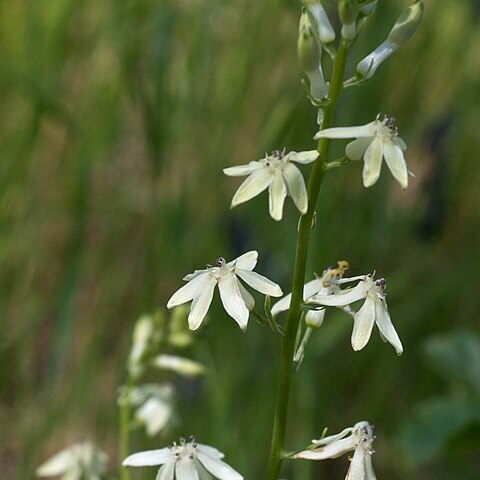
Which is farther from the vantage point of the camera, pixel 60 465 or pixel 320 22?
pixel 60 465

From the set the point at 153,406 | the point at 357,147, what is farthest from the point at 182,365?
the point at 357,147

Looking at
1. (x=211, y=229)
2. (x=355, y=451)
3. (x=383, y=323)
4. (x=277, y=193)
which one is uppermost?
(x=277, y=193)

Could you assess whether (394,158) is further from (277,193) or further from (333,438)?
(333,438)

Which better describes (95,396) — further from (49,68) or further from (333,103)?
(333,103)

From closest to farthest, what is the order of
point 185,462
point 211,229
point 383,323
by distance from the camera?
1. point 383,323
2. point 185,462
3. point 211,229

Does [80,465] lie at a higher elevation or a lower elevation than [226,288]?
lower

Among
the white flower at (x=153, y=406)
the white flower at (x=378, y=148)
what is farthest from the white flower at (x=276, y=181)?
the white flower at (x=153, y=406)

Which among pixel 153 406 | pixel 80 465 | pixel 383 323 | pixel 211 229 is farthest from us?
pixel 211 229

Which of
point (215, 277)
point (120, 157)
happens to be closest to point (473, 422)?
point (215, 277)

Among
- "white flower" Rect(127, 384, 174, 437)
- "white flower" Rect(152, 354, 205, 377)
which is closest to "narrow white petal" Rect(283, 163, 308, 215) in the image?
"white flower" Rect(152, 354, 205, 377)
